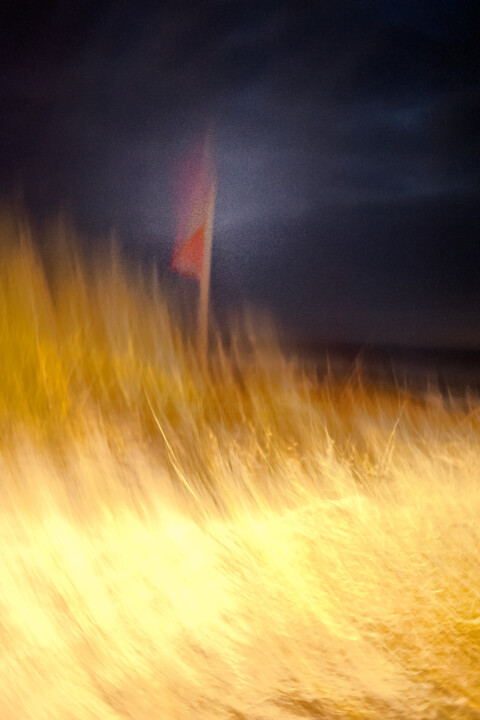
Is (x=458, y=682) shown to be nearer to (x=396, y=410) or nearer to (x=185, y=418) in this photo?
(x=185, y=418)

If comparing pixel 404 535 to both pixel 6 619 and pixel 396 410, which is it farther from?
pixel 396 410

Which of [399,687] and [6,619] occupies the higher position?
[6,619]

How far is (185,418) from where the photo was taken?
3174 millimetres

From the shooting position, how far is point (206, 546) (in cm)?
209

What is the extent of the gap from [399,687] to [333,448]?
1.78m

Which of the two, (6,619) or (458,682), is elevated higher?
(6,619)

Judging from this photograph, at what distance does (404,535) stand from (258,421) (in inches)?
47.5

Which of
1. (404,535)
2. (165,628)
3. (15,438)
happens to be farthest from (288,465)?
(165,628)

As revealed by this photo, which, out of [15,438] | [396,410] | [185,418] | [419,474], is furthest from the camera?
[396,410]

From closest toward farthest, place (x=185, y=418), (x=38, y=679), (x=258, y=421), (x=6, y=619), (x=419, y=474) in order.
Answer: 1. (x=38, y=679)
2. (x=6, y=619)
3. (x=419, y=474)
4. (x=185, y=418)
5. (x=258, y=421)

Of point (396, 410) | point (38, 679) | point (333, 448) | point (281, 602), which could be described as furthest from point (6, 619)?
point (396, 410)

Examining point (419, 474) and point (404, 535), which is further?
point (419, 474)

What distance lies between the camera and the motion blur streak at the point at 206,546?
1467 millimetres

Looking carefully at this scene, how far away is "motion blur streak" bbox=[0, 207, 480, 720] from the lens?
147 cm
